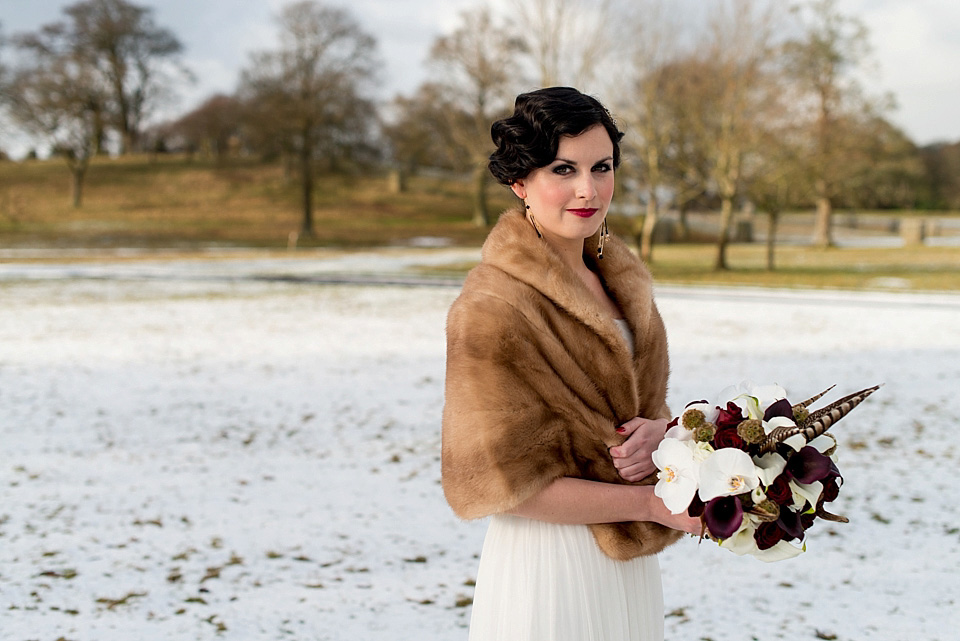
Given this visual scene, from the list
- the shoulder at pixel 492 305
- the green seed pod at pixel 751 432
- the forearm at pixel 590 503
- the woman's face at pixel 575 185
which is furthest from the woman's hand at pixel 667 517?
the woman's face at pixel 575 185

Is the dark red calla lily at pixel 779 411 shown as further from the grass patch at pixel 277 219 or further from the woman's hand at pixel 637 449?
the grass patch at pixel 277 219

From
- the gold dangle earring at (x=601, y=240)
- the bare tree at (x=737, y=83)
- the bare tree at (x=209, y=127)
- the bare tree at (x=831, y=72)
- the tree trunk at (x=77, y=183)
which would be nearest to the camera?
the gold dangle earring at (x=601, y=240)

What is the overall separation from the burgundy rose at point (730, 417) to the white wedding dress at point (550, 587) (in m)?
0.41

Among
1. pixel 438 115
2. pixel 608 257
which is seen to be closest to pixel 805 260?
pixel 438 115

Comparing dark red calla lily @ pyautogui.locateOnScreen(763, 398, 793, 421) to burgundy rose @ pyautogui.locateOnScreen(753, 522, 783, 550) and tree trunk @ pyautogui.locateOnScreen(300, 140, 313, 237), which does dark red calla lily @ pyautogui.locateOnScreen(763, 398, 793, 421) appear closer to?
burgundy rose @ pyautogui.locateOnScreen(753, 522, 783, 550)

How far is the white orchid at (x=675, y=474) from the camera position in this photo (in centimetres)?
154

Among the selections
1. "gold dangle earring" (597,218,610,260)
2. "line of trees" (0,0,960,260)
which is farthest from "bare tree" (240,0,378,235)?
"gold dangle earring" (597,218,610,260)

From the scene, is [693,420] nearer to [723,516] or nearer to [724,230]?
[723,516]

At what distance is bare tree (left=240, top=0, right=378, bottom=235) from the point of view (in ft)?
138

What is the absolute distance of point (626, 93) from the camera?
2766 cm

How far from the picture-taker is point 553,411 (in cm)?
168

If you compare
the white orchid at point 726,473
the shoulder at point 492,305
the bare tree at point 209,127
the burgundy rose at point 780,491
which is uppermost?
the bare tree at point 209,127

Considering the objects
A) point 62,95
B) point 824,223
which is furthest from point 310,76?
point 824,223

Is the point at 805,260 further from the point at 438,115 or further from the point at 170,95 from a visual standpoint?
the point at 170,95
